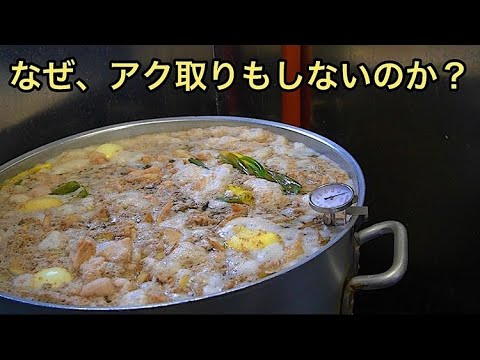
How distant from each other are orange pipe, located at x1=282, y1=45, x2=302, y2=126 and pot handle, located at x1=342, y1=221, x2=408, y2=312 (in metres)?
1.04

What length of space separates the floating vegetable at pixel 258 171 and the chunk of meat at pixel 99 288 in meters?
0.62

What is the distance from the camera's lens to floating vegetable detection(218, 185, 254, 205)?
165cm

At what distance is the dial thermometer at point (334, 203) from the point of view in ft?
4.61

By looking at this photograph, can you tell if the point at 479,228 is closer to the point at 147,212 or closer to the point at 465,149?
the point at 465,149

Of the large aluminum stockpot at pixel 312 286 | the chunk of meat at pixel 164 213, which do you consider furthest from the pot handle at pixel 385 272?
the chunk of meat at pixel 164 213

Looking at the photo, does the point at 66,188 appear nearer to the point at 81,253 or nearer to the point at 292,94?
the point at 81,253

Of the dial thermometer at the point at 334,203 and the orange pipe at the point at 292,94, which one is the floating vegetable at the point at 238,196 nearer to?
the dial thermometer at the point at 334,203

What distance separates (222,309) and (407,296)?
167 centimetres

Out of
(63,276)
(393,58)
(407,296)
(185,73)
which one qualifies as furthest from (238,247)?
(407,296)

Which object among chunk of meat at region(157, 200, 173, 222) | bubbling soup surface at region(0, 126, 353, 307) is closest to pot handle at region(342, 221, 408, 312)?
bubbling soup surface at region(0, 126, 353, 307)

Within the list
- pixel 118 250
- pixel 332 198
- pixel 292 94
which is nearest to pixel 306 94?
pixel 292 94

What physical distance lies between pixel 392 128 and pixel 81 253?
5.00 feet

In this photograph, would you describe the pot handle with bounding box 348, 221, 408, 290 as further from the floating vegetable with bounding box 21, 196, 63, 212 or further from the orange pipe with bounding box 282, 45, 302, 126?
the orange pipe with bounding box 282, 45, 302, 126

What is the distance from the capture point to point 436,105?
2354 mm
